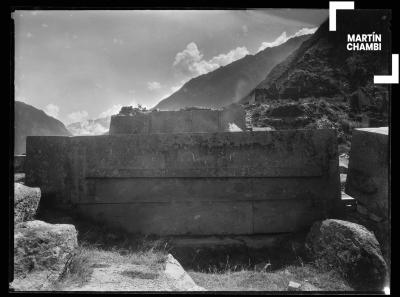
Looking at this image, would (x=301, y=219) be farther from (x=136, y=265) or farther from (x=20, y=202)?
(x=20, y=202)

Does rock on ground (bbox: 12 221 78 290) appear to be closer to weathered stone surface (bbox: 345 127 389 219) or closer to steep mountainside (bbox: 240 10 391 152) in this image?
weathered stone surface (bbox: 345 127 389 219)

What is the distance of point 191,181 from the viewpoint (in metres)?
4.95

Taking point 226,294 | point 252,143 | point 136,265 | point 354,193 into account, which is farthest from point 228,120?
point 226,294

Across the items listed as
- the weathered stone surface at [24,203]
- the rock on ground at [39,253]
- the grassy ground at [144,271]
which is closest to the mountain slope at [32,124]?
the weathered stone surface at [24,203]

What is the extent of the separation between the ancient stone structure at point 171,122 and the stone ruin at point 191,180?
150 centimetres

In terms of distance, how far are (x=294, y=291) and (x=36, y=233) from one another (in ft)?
9.62

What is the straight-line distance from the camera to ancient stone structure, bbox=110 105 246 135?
21.2 ft

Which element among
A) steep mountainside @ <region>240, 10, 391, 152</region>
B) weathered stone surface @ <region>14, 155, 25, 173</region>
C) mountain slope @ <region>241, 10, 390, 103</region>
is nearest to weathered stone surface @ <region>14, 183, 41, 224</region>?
weathered stone surface @ <region>14, 155, 25, 173</region>

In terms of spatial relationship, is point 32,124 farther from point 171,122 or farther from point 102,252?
point 102,252

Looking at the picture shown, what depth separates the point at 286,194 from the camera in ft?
16.2

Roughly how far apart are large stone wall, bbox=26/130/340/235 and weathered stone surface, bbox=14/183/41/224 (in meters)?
0.71

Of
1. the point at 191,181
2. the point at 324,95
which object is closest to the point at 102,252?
the point at 191,181

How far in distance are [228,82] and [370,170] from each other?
104ft

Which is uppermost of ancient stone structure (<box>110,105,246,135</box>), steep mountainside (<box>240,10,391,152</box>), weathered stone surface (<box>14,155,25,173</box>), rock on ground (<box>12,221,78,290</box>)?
steep mountainside (<box>240,10,391,152</box>)
